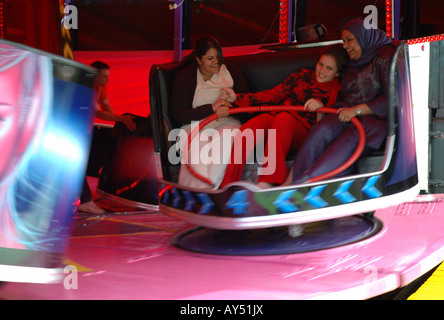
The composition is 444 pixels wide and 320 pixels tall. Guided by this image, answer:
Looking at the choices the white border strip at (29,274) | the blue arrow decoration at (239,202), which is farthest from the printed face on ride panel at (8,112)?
the blue arrow decoration at (239,202)

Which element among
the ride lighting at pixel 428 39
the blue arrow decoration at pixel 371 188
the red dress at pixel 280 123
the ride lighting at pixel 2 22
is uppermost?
the ride lighting at pixel 2 22

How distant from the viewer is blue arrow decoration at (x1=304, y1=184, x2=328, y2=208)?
207 centimetres

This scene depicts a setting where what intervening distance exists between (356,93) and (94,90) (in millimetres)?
1260

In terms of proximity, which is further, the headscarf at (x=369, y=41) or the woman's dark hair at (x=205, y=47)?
the woman's dark hair at (x=205, y=47)

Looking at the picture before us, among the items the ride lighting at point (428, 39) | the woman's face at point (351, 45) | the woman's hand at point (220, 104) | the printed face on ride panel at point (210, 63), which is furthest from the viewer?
the ride lighting at point (428, 39)

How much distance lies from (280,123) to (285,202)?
0.46 metres

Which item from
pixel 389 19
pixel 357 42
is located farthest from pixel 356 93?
pixel 389 19

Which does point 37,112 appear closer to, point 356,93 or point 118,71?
point 356,93

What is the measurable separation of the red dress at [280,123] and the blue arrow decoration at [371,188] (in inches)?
13.1

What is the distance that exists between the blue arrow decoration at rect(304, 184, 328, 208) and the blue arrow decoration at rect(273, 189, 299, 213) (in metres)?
0.06

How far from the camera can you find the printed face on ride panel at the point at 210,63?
8.72 ft

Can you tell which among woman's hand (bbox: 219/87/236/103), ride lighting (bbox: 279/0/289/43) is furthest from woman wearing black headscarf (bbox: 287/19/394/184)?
ride lighting (bbox: 279/0/289/43)

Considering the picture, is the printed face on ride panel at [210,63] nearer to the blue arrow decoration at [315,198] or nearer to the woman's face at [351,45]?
the woman's face at [351,45]

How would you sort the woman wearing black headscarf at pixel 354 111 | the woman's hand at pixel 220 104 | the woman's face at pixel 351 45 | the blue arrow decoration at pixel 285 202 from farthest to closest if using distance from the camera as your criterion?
1. the woman's hand at pixel 220 104
2. the woman's face at pixel 351 45
3. the woman wearing black headscarf at pixel 354 111
4. the blue arrow decoration at pixel 285 202
